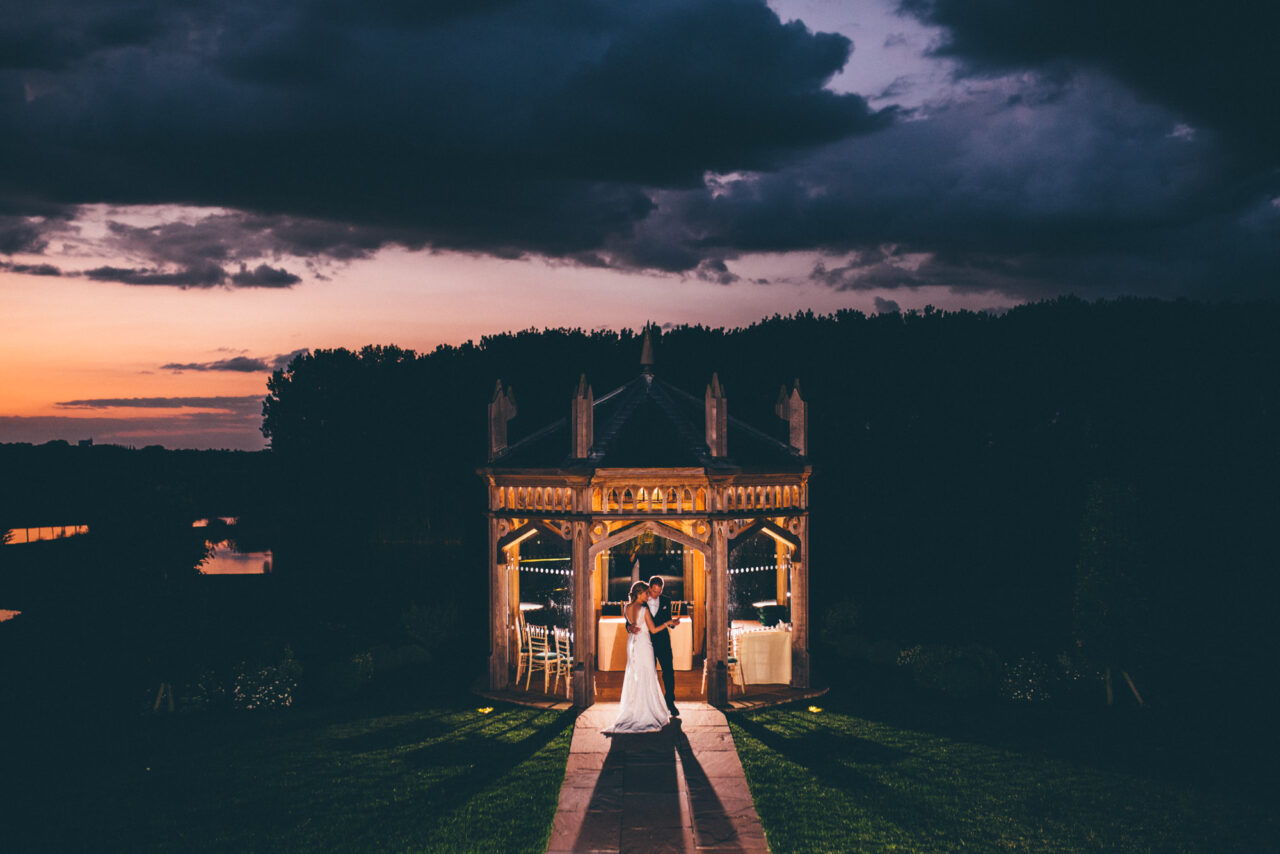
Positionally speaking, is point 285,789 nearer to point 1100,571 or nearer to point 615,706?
point 615,706

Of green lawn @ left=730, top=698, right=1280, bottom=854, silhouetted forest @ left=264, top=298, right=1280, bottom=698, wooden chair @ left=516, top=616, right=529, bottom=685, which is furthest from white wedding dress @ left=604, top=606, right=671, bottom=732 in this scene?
silhouetted forest @ left=264, top=298, right=1280, bottom=698

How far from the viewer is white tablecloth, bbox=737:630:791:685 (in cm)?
1448

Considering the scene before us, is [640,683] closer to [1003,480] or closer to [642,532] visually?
[642,532]

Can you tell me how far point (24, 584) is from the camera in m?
32.9

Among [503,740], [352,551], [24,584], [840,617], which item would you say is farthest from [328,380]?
[503,740]

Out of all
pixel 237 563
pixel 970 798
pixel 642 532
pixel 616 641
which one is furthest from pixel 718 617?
pixel 237 563

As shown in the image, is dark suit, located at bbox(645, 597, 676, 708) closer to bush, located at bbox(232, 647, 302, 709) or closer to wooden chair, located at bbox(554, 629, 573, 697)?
wooden chair, located at bbox(554, 629, 573, 697)

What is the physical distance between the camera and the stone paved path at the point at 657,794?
840 centimetres

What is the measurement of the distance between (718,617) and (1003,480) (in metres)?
16.3

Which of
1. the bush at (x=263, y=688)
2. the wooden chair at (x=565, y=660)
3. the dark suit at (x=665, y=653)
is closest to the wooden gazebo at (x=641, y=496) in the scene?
the wooden chair at (x=565, y=660)

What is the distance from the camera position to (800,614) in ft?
47.2

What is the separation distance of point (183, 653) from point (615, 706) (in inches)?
241

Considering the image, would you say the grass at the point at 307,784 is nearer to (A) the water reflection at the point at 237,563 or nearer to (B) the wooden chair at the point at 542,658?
(B) the wooden chair at the point at 542,658

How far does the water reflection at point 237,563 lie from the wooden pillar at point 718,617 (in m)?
29.7
